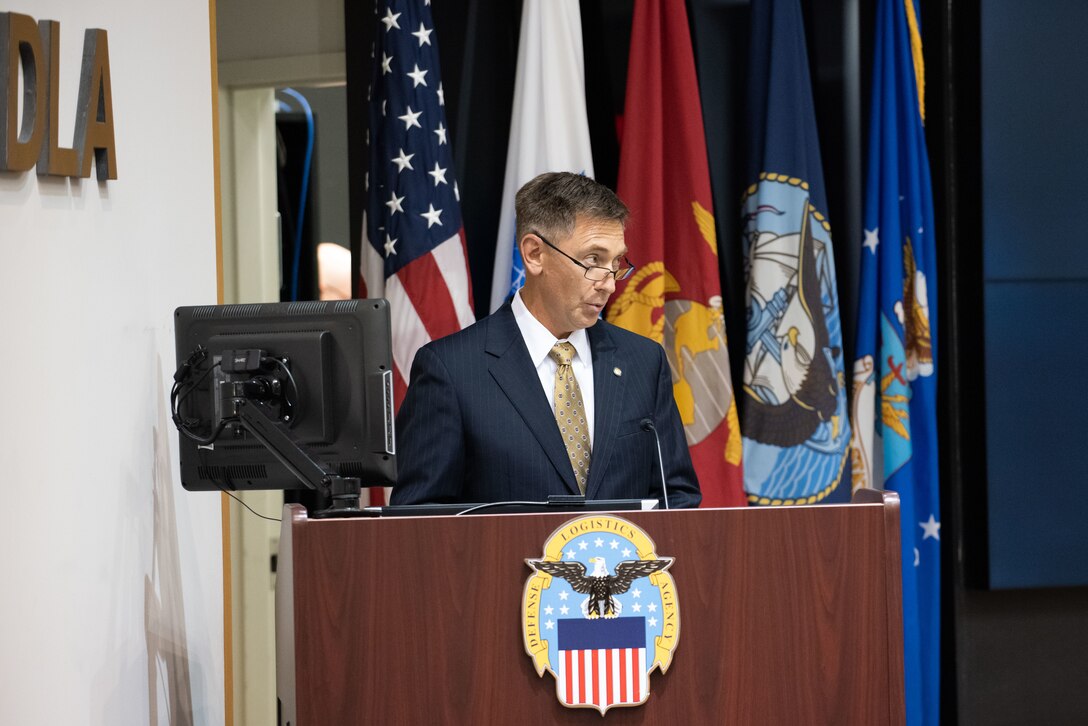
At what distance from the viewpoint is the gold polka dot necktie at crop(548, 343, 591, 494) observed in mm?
2547

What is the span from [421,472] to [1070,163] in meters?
2.56

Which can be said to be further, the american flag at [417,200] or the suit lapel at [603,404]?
the american flag at [417,200]

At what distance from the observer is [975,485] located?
12.9 ft

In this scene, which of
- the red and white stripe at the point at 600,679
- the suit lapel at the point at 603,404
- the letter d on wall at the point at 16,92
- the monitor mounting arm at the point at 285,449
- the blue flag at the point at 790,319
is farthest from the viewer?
the blue flag at the point at 790,319

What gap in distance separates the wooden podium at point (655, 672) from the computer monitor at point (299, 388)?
0.36 metres

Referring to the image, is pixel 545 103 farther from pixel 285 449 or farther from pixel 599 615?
pixel 599 615

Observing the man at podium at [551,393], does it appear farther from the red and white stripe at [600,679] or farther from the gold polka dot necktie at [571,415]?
the red and white stripe at [600,679]

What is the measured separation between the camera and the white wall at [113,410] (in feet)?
7.03

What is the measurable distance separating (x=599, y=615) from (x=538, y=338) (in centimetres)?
103

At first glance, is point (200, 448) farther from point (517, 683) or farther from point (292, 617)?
point (517, 683)

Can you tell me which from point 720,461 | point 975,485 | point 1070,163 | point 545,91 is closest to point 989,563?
point 975,485

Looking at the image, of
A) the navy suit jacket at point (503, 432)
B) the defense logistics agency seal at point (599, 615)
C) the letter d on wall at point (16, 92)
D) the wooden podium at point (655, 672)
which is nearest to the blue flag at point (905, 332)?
the navy suit jacket at point (503, 432)

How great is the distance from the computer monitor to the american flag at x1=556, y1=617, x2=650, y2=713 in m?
0.56

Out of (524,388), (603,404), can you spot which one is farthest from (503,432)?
(603,404)
